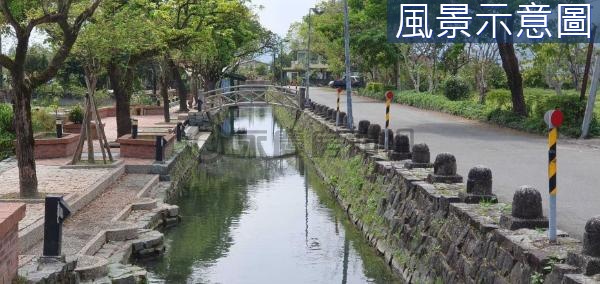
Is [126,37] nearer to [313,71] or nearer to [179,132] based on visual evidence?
[179,132]

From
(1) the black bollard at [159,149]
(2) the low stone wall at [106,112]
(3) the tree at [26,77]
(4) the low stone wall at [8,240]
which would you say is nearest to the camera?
(4) the low stone wall at [8,240]

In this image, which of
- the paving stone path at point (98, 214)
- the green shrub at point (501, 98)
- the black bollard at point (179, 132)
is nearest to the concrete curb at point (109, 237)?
the paving stone path at point (98, 214)

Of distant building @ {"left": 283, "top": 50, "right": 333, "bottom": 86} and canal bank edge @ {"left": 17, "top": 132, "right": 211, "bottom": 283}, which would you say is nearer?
canal bank edge @ {"left": 17, "top": 132, "right": 211, "bottom": 283}

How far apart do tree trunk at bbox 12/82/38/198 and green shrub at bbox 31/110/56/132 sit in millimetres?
11241

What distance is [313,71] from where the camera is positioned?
95438 millimetres

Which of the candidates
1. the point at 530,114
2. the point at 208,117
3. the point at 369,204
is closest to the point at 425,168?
the point at 369,204

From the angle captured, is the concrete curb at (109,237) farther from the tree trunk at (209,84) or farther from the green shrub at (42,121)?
the tree trunk at (209,84)

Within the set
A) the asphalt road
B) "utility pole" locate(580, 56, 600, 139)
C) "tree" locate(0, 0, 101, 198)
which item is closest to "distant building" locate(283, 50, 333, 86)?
the asphalt road

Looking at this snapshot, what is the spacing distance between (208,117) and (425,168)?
2636cm

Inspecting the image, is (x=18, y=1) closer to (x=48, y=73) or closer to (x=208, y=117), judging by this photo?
(x=48, y=73)

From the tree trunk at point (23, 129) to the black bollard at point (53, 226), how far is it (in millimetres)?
4809

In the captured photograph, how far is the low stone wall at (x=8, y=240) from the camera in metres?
7.34

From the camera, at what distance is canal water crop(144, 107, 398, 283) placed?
12.8m

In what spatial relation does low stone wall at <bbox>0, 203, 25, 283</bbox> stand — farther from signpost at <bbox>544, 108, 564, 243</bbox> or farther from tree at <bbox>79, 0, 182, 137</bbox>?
tree at <bbox>79, 0, 182, 137</bbox>
